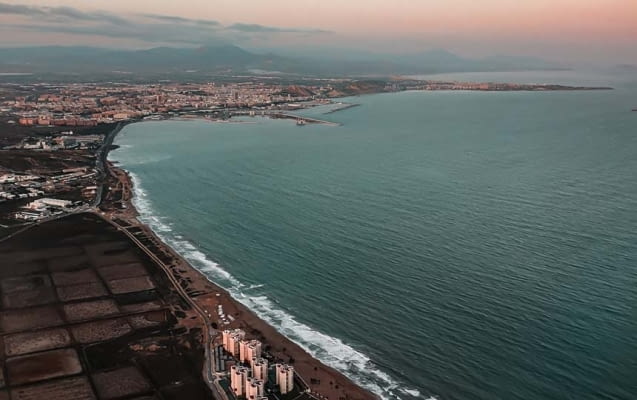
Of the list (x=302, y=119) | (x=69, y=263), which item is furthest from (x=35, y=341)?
(x=302, y=119)

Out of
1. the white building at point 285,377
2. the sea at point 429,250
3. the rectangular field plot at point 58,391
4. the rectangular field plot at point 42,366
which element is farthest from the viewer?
the sea at point 429,250

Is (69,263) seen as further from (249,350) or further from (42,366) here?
(249,350)

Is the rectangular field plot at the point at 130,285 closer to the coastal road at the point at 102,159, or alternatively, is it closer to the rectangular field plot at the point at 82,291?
the rectangular field plot at the point at 82,291

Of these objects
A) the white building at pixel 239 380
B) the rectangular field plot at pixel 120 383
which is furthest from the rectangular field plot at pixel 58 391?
the white building at pixel 239 380

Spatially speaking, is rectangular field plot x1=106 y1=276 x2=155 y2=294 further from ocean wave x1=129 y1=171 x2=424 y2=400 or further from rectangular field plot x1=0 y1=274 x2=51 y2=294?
rectangular field plot x1=0 y1=274 x2=51 y2=294

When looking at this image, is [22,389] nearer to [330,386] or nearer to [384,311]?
[330,386]

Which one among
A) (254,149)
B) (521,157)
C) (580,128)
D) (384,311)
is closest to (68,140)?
(254,149)

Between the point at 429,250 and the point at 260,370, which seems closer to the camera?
the point at 260,370
